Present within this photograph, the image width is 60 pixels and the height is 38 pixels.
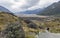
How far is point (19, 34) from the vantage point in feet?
90.4

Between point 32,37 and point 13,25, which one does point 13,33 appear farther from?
point 32,37

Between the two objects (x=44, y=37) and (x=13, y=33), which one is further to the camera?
(x=44, y=37)

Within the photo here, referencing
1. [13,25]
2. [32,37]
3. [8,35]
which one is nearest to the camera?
[8,35]

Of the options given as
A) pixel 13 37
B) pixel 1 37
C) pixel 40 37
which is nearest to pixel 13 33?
pixel 13 37

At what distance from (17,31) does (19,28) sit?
33.1 inches

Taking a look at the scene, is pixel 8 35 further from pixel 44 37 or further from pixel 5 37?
pixel 44 37

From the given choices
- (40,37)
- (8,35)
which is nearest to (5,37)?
(8,35)

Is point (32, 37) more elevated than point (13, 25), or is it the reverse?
point (13, 25)

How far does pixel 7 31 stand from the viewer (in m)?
28.5

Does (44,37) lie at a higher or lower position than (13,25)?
lower

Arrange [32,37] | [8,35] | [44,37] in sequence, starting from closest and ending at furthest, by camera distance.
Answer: [8,35] < [44,37] < [32,37]

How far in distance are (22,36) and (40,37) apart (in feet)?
20.4

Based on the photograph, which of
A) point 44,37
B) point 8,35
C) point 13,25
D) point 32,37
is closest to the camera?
point 8,35

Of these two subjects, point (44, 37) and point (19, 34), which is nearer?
point (19, 34)
